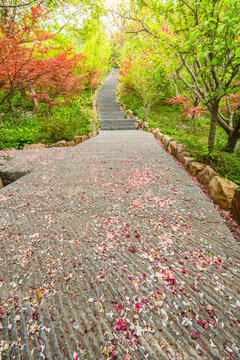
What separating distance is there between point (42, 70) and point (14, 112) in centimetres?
360

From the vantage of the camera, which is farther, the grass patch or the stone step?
the stone step

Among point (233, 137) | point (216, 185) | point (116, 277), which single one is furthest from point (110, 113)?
point (116, 277)

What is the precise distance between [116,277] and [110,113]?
12149mm

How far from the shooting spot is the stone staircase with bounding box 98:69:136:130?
9.95m

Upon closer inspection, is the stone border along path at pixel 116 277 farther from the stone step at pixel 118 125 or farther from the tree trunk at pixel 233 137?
the stone step at pixel 118 125

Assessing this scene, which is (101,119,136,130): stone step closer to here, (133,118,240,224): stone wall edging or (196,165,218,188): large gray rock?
(133,118,240,224): stone wall edging

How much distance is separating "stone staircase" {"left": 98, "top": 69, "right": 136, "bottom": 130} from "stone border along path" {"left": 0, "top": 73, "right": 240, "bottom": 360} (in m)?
8.44

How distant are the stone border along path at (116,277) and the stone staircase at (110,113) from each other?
8.44m

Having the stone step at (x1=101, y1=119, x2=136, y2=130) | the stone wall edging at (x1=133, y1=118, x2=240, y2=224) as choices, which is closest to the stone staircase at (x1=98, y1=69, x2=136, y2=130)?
the stone step at (x1=101, y1=119, x2=136, y2=130)

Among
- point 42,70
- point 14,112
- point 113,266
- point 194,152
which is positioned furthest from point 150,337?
point 14,112

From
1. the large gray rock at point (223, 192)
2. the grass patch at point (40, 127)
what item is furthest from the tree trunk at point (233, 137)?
the grass patch at point (40, 127)

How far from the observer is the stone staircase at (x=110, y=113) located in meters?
9.95

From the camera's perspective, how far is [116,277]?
45.0 inches

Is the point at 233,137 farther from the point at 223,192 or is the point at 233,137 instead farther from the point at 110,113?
the point at 110,113
